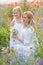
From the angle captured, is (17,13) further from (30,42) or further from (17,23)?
(30,42)

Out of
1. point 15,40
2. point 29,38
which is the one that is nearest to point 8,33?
point 15,40

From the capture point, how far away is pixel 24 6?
121 inches

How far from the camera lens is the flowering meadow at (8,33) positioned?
3.04m

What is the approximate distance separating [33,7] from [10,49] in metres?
0.52

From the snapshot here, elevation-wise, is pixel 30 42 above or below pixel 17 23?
below

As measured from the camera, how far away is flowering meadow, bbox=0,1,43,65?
120 inches

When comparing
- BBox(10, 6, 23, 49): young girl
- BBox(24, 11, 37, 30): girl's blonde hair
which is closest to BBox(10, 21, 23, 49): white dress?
BBox(10, 6, 23, 49): young girl

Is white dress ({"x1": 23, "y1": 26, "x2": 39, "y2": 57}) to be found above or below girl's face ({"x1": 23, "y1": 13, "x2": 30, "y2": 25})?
below

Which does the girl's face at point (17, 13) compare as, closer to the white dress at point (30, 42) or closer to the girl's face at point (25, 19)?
the girl's face at point (25, 19)

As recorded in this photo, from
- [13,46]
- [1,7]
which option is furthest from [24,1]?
[13,46]

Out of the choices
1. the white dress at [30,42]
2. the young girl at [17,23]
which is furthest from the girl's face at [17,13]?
the white dress at [30,42]

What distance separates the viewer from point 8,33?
3.10m

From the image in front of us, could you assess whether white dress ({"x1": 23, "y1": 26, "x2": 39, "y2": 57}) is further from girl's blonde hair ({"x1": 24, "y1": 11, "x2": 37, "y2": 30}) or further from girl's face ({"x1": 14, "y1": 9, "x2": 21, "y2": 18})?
girl's face ({"x1": 14, "y1": 9, "x2": 21, "y2": 18})

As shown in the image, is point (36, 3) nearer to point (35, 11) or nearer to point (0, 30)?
point (35, 11)
